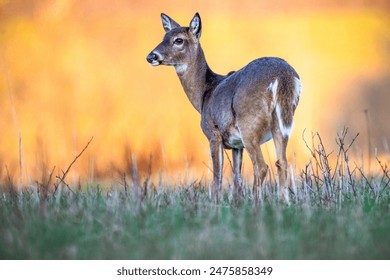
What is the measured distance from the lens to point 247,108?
28.8ft

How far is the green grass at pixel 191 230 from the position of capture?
236 inches

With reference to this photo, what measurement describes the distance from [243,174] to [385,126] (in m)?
2.85

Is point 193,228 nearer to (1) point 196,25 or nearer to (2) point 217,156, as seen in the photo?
(2) point 217,156

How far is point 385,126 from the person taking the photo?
11.3 m

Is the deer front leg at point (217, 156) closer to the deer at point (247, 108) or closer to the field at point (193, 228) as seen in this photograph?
the deer at point (247, 108)

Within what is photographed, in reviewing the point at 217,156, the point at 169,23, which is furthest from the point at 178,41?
the point at 217,156

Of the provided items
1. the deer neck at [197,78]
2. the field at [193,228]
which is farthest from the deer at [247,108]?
the field at [193,228]

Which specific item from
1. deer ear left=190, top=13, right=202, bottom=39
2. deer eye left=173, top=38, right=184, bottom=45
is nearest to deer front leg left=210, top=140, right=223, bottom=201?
deer eye left=173, top=38, right=184, bottom=45

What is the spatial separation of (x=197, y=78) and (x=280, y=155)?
2401 mm

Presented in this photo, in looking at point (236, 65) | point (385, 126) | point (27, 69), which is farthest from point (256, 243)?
point (236, 65)

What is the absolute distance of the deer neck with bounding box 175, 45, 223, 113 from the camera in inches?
421

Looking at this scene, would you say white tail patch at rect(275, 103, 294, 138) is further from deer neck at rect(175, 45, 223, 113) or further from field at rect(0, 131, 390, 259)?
Answer: deer neck at rect(175, 45, 223, 113)
